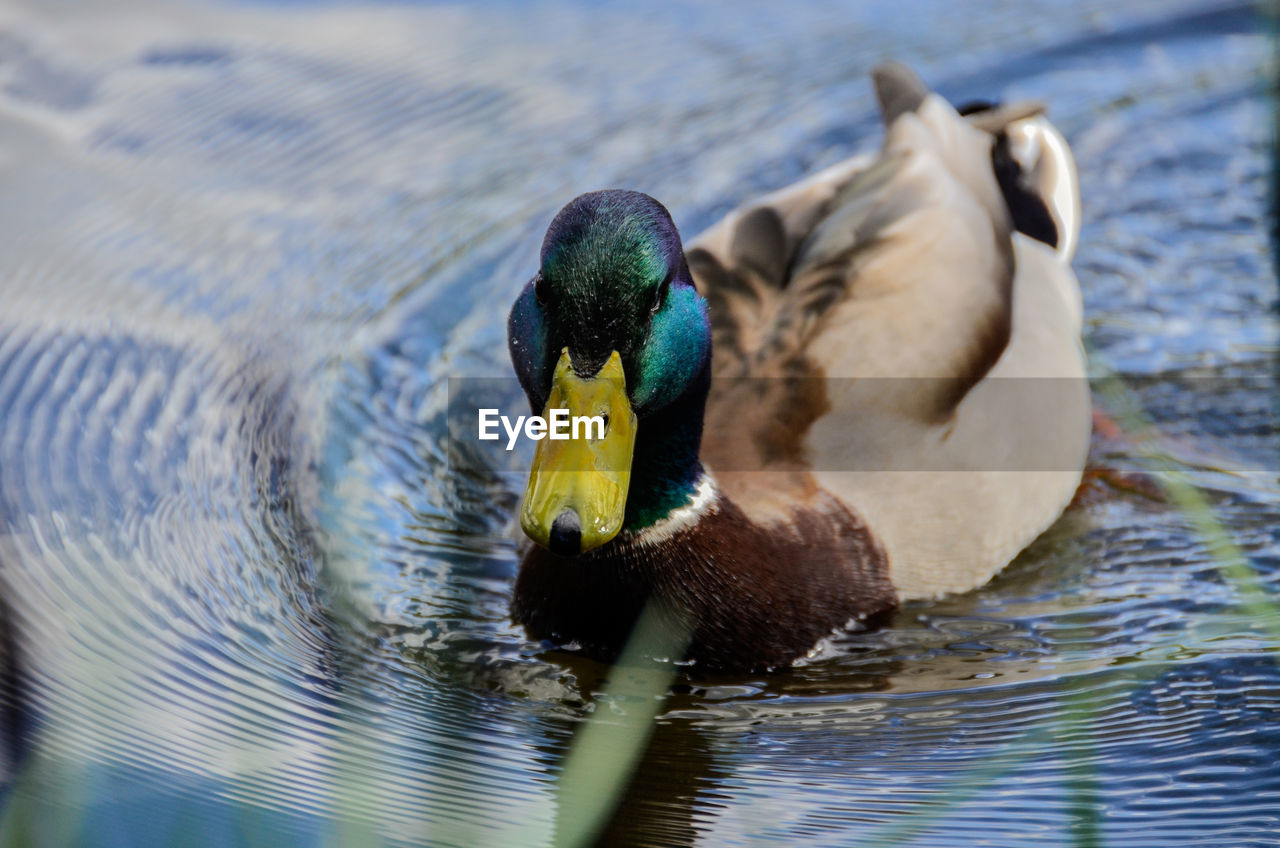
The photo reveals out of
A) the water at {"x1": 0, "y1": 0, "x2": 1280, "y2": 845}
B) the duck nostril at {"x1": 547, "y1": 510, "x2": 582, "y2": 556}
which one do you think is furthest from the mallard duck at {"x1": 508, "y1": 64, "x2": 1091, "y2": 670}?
the water at {"x1": 0, "y1": 0, "x2": 1280, "y2": 845}

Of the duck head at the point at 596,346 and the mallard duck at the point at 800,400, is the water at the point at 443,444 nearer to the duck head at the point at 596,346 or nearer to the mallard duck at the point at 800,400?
the mallard duck at the point at 800,400

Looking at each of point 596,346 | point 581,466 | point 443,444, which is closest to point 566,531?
point 581,466

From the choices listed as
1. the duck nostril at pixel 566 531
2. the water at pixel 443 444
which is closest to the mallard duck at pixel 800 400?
the duck nostril at pixel 566 531

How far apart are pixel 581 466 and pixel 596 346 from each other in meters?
0.23

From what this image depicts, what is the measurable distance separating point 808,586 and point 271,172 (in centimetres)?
323

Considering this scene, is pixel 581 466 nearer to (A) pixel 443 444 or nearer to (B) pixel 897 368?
(B) pixel 897 368

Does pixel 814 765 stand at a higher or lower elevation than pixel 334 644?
lower

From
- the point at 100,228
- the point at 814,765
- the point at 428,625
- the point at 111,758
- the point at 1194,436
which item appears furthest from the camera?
the point at 100,228

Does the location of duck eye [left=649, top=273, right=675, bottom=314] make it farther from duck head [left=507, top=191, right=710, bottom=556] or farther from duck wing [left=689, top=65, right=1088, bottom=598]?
duck wing [left=689, top=65, right=1088, bottom=598]

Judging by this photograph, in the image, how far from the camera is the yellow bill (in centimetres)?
302

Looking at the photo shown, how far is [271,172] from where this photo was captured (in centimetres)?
611

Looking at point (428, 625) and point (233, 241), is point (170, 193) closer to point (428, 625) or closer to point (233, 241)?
point (233, 241)

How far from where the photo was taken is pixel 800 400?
3.96m

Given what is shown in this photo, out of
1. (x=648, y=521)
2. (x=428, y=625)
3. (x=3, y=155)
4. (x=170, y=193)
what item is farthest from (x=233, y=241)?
(x=648, y=521)
